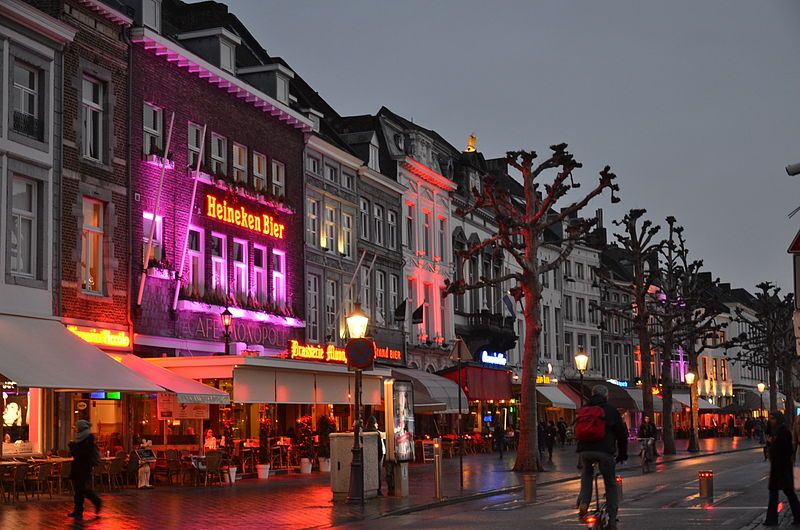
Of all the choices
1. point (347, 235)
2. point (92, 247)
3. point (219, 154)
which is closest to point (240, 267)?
point (219, 154)

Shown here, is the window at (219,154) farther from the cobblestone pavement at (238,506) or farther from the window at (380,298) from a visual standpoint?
the window at (380,298)

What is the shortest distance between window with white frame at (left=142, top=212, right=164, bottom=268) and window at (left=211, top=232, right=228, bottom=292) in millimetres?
2917

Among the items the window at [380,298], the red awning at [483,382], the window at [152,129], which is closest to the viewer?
the window at [152,129]

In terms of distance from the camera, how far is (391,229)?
173 ft

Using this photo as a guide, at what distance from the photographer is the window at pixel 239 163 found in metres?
38.7

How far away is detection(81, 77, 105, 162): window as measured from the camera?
31.1 meters

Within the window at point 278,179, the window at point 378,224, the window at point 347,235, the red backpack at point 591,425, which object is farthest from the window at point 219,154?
the red backpack at point 591,425

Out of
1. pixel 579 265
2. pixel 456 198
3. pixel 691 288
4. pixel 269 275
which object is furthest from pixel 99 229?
pixel 579 265

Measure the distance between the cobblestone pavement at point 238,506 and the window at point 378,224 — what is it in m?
18.4

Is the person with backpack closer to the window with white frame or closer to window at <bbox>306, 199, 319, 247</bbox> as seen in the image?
the window with white frame

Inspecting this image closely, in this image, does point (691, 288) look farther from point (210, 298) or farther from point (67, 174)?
point (67, 174)

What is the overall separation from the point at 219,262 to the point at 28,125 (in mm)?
9820

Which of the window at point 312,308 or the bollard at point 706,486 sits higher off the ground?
the window at point 312,308

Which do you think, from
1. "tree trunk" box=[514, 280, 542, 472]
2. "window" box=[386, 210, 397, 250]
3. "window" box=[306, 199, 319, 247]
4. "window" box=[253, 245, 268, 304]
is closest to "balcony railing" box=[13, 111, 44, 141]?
"window" box=[253, 245, 268, 304]
